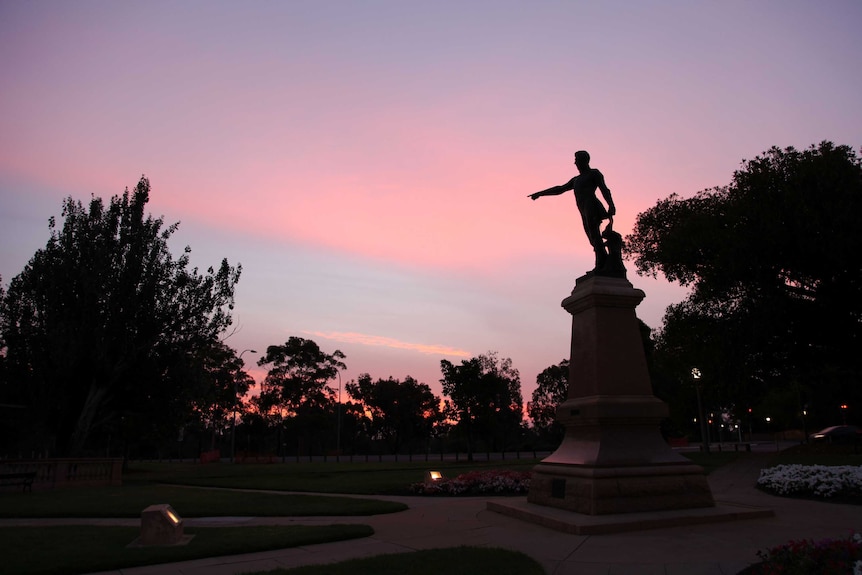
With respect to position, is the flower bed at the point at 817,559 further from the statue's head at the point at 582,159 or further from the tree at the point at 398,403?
the tree at the point at 398,403

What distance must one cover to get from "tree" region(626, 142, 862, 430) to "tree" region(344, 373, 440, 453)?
52.5 meters

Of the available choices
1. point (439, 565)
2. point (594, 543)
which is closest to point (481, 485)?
point (594, 543)

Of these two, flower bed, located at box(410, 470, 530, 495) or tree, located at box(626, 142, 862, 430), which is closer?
flower bed, located at box(410, 470, 530, 495)

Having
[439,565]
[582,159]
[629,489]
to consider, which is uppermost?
[582,159]

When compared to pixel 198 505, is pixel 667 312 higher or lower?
higher

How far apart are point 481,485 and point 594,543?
31.5ft

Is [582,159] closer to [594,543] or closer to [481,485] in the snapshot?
[594,543]

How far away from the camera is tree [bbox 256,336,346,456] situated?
2547 inches

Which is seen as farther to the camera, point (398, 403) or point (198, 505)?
point (398, 403)

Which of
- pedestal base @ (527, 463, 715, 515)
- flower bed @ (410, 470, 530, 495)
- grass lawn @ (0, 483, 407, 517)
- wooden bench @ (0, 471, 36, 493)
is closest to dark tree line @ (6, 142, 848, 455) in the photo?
wooden bench @ (0, 471, 36, 493)

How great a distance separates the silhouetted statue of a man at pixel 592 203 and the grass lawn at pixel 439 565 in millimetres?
6654

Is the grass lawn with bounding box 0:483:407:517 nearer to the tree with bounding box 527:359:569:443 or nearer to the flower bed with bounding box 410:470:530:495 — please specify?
the flower bed with bounding box 410:470:530:495

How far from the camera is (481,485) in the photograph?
16.7m

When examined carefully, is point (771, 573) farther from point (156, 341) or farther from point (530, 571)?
point (156, 341)
